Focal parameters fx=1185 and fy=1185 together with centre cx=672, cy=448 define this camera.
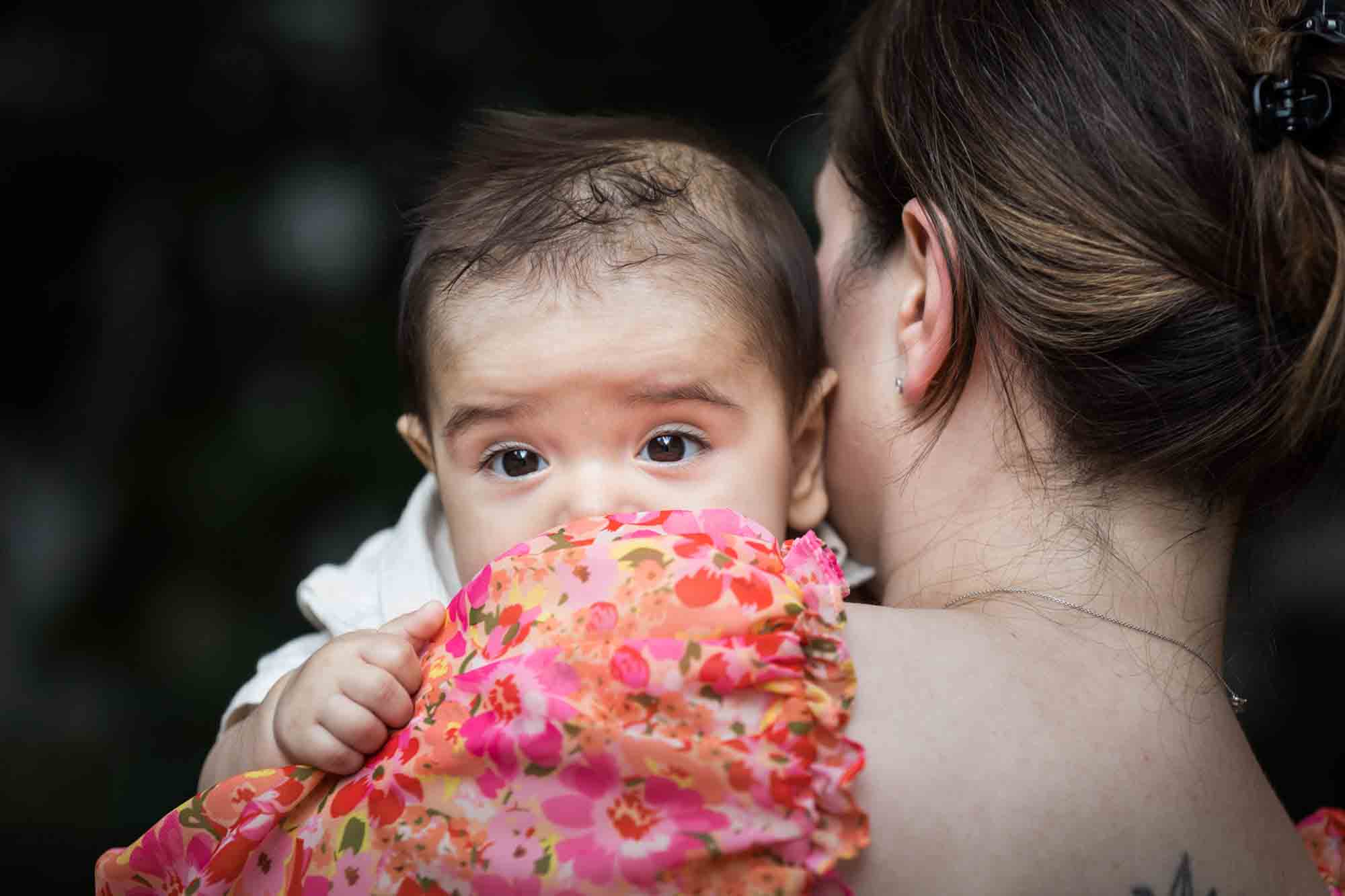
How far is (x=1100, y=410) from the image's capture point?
1.27 meters

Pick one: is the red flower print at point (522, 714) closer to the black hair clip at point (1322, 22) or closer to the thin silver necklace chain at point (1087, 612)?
the thin silver necklace chain at point (1087, 612)

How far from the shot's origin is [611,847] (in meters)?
0.98

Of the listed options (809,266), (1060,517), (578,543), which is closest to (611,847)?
(578,543)

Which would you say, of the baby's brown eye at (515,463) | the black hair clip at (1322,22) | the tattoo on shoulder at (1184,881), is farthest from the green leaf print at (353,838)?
the black hair clip at (1322,22)

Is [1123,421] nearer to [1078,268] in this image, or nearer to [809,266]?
[1078,268]

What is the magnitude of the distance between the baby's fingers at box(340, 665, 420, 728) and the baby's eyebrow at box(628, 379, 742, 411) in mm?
470

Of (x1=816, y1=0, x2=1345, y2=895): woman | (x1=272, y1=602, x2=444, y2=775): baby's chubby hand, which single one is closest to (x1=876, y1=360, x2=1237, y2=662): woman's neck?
(x1=816, y1=0, x2=1345, y2=895): woman

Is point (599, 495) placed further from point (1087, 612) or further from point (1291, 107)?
point (1291, 107)

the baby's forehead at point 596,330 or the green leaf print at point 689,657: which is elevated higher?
the baby's forehead at point 596,330

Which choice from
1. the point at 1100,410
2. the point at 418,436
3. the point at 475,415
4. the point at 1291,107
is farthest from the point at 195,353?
the point at 1291,107

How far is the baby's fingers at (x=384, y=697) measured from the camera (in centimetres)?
112

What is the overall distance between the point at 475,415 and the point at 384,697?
449mm

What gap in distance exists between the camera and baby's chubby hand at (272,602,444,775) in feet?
3.67

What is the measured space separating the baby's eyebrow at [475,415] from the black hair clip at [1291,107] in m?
0.86
